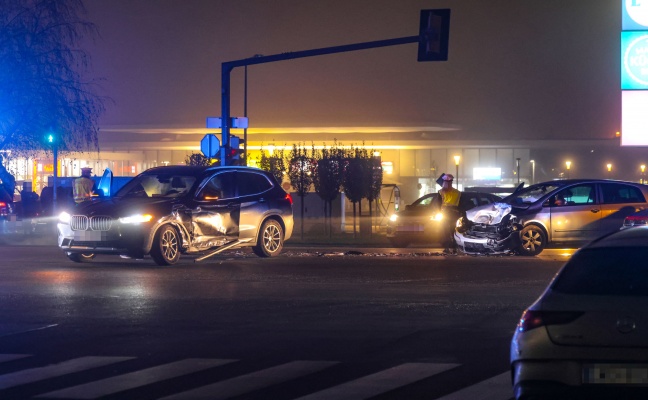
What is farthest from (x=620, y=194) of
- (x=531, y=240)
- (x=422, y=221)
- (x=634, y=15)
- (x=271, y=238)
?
(x=634, y=15)

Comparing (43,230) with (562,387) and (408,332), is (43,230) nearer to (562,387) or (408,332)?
(408,332)

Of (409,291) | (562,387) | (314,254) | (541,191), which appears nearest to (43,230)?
(314,254)

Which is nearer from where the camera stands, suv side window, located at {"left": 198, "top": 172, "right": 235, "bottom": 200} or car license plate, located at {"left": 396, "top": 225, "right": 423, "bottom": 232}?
suv side window, located at {"left": 198, "top": 172, "right": 235, "bottom": 200}

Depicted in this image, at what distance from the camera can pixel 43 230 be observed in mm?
31797

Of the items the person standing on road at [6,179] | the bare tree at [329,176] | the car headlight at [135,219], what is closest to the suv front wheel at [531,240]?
the car headlight at [135,219]

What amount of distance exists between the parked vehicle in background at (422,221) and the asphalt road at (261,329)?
234 inches

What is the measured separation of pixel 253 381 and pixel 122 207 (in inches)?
418

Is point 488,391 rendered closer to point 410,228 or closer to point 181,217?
point 181,217

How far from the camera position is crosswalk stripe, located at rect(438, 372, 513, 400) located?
7883 mm

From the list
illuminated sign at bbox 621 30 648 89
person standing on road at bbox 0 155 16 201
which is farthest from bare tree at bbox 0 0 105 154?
illuminated sign at bbox 621 30 648 89

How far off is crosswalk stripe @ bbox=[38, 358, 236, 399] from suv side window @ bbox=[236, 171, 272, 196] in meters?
11.3

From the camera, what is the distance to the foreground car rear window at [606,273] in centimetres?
656

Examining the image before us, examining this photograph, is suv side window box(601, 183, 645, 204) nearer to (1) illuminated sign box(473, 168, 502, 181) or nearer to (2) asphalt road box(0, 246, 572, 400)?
(2) asphalt road box(0, 246, 572, 400)

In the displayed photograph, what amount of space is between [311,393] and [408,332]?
10.3ft
